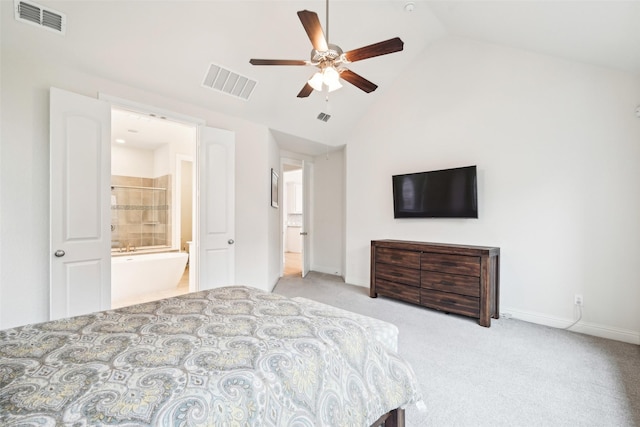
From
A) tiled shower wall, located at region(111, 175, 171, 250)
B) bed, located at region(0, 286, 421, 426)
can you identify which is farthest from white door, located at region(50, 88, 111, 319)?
tiled shower wall, located at region(111, 175, 171, 250)

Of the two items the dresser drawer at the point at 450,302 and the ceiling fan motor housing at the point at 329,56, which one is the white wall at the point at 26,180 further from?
the dresser drawer at the point at 450,302

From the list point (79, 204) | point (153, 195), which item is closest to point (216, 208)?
point (79, 204)

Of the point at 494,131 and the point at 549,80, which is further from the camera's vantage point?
the point at 494,131

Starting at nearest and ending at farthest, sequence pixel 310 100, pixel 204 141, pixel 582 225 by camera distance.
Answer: pixel 582 225, pixel 204 141, pixel 310 100

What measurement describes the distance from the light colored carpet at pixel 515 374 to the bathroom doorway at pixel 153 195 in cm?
384

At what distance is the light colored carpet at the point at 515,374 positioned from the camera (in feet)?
5.51

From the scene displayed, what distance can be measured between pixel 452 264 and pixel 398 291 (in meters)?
0.87

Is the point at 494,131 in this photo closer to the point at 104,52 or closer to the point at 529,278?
the point at 529,278

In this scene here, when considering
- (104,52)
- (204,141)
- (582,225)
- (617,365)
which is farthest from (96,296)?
(582,225)

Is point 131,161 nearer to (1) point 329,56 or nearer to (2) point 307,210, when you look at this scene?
(2) point 307,210

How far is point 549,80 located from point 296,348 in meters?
3.84

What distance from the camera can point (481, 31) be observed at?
3.24 metres

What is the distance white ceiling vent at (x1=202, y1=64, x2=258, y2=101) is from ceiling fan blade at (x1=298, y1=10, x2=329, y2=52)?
5.09 feet

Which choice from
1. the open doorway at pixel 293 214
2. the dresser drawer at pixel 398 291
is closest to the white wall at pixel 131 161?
the open doorway at pixel 293 214
